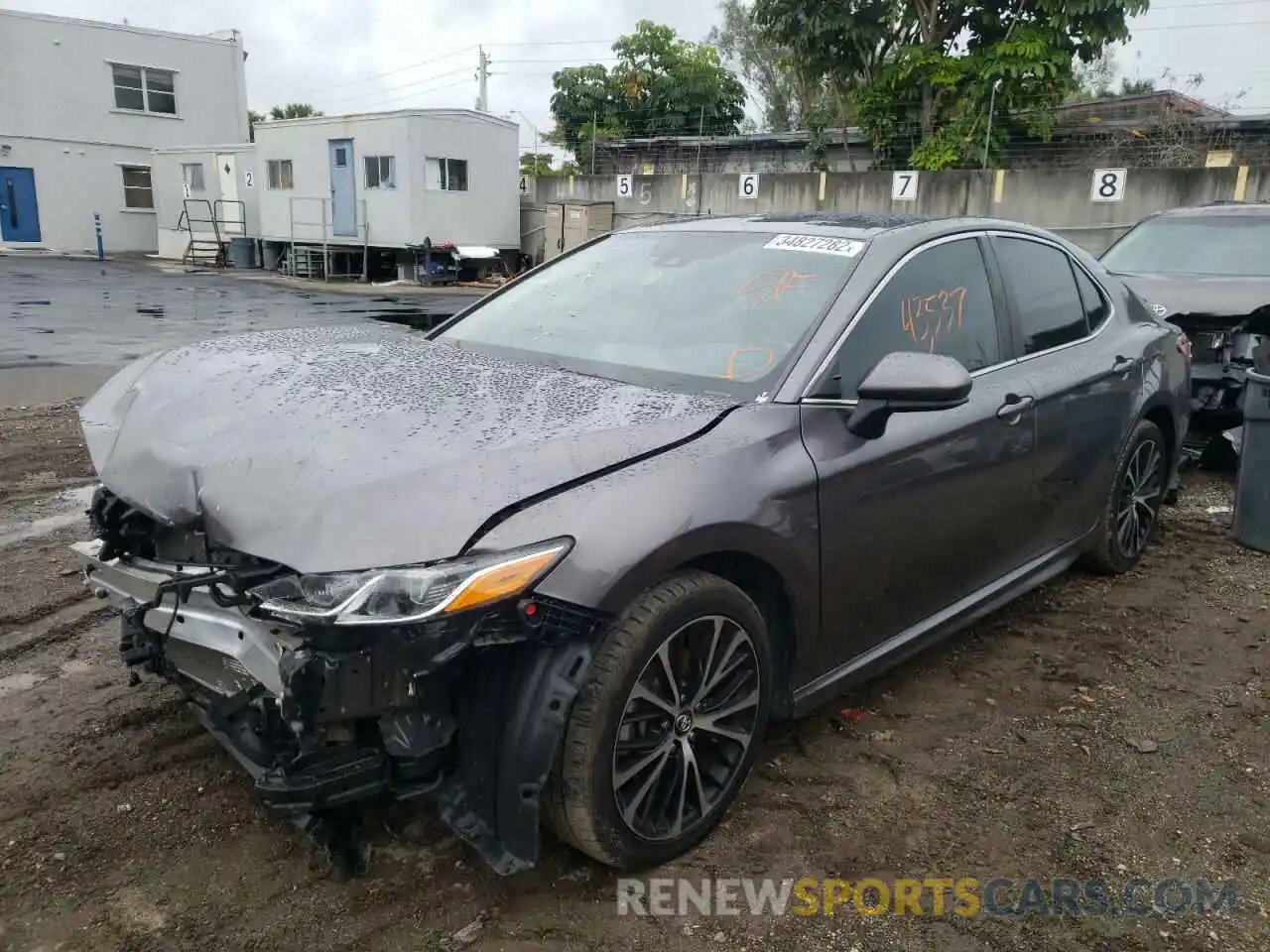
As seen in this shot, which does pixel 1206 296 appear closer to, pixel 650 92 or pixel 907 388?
pixel 907 388

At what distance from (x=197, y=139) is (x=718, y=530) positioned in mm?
35726

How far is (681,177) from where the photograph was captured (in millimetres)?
22172

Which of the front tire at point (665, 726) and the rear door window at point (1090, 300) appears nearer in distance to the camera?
the front tire at point (665, 726)

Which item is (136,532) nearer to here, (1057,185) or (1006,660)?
(1006,660)

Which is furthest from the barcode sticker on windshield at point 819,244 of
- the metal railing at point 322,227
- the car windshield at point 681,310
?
the metal railing at point 322,227

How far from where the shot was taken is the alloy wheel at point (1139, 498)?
4.61 meters

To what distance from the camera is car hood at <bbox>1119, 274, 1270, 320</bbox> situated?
6.74m

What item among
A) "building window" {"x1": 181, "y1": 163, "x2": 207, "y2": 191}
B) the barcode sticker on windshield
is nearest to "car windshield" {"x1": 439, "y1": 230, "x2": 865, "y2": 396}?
the barcode sticker on windshield

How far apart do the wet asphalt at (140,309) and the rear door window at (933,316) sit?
6057mm

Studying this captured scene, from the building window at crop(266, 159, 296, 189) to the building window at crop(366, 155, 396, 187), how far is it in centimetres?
297

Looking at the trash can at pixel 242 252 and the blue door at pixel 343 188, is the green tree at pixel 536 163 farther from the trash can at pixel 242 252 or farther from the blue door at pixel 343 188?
the trash can at pixel 242 252

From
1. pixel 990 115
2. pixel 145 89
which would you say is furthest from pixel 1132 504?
pixel 145 89

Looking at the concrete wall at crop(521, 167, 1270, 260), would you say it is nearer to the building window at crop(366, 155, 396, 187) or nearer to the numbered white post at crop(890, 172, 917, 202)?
the numbered white post at crop(890, 172, 917, 202)

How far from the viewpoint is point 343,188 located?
24844mm
